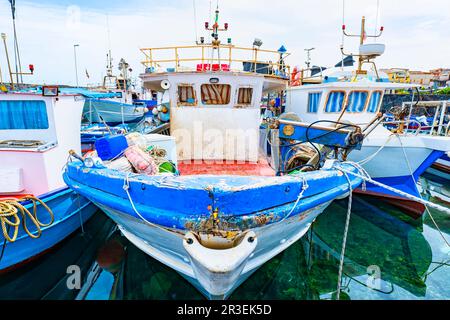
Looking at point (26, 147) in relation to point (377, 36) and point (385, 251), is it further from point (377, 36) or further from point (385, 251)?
point (377, 36)

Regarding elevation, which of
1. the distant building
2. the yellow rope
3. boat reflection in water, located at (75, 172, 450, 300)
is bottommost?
boat reflection in water, located at (75, 172, 450, 300)

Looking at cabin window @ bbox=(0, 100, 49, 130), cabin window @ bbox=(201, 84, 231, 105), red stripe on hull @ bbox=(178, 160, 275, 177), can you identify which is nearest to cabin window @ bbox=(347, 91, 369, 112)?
red stripe on hull @ bbox=(178, 160, 275, 177)

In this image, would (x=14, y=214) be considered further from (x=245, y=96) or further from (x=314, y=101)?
(x=314, y=101)

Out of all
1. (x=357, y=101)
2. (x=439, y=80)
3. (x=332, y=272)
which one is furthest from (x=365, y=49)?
(x=439, y=80)

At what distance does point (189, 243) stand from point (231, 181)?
0.79 metres

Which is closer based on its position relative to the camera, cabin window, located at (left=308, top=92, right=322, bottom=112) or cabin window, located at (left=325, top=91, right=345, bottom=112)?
cabin window, located at (left=325, top=91, right=345, bottom=112)

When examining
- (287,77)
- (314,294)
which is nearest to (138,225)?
(314,294)

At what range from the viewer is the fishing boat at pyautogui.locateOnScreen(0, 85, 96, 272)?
456 cm

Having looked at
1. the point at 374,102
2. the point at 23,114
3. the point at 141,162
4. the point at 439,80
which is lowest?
the point at 141,162

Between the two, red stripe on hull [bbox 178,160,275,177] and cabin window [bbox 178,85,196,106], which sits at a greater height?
cabin window [bbox 178,85,196,106]

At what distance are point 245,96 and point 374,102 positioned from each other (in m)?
4.82

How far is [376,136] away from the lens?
748cm

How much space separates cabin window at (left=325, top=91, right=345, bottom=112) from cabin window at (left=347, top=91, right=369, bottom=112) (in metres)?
0.24

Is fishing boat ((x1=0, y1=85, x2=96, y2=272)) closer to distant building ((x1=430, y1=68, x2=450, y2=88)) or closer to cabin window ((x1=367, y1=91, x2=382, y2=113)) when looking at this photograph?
cabin window ((x1=367, y1=91, x2=382, y2=113))
